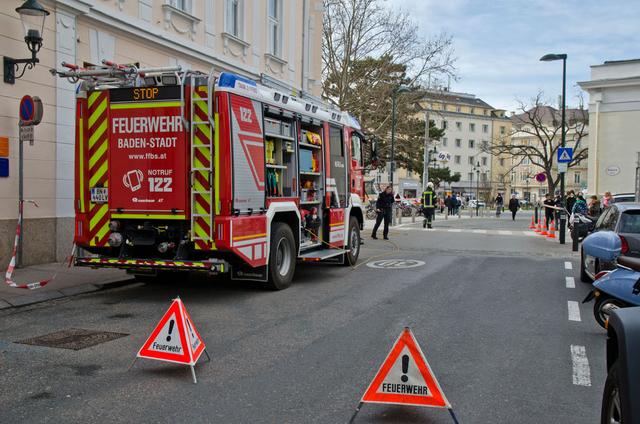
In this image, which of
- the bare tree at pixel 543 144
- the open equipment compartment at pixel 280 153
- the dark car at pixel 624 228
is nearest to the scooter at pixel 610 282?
the dark car at pixel 624 228

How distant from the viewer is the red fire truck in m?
8.10

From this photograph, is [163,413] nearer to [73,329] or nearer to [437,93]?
[73,329]

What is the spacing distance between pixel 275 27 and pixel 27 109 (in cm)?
1237

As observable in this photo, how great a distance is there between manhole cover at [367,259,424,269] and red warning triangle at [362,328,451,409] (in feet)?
28.2

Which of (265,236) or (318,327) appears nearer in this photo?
(318,327)

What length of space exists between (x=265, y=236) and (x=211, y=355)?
128 inches

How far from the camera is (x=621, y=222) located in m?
9.06

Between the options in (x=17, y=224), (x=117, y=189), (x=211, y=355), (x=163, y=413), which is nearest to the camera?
(x=163, y=413)

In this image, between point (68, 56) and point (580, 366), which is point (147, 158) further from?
point (580, 366)

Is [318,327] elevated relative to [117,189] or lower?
lower

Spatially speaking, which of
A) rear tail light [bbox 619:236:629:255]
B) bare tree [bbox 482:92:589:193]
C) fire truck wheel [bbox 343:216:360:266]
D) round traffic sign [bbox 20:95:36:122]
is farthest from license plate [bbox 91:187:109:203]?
bare tree [bbox 482:92:589:193]

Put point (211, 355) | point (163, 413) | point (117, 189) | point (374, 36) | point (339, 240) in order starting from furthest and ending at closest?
point (374, 36), point (339, 240), point (117, 189), point (211, 355), point (163, 413)

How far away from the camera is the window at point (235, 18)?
17.7 meters

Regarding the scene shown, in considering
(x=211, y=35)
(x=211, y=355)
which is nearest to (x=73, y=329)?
(x=211, y=355)
